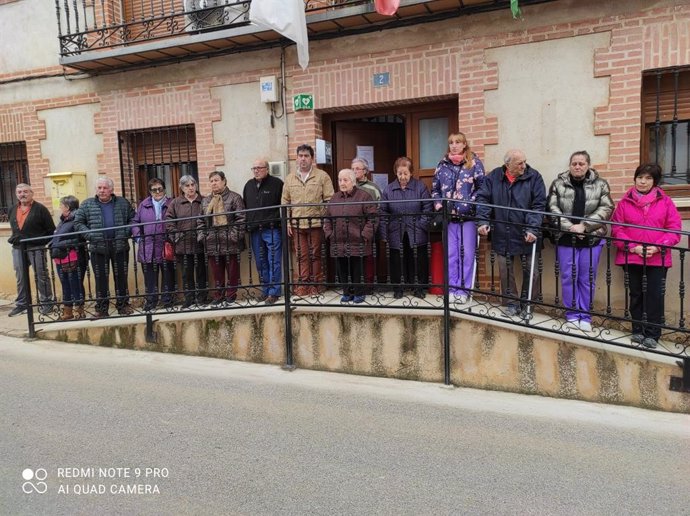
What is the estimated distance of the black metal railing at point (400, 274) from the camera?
474 cm

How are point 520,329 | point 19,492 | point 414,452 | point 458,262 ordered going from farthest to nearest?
point 458,262 < point 520,329 < point 414,452 < point 19,492

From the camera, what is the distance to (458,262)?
5.29m

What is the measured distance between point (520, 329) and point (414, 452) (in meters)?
1.64

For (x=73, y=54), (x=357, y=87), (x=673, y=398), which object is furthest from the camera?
(x=73, y=54)


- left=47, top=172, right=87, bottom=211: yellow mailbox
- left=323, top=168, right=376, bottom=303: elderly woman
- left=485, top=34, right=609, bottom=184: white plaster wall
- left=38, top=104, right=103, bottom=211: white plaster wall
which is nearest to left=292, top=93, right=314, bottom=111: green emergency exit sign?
left=323, top=168, right=376, bottom=303: elderly woman

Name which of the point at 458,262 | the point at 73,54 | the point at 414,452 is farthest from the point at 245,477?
the point at 73,54

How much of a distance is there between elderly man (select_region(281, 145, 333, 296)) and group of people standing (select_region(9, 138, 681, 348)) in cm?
1

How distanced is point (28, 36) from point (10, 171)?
213 cm

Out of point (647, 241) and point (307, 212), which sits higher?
point (307, 212)

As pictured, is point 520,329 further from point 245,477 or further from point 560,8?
point 560,8

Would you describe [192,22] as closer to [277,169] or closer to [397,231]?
[277,169]

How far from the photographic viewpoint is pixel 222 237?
239 inches

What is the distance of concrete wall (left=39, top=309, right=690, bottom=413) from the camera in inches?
171

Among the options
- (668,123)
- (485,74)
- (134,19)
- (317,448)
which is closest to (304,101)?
(485,74)
